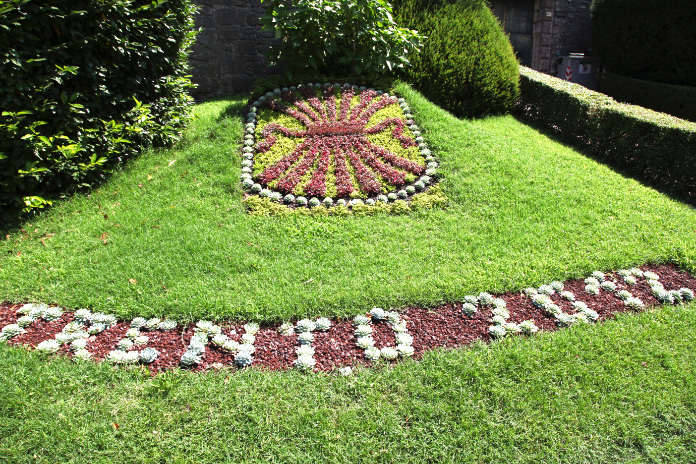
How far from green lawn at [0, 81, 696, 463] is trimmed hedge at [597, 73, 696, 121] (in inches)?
195

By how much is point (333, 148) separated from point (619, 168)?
4.31m

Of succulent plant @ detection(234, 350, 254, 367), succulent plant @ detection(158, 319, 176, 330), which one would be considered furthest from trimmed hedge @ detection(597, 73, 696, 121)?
succulent plant @ detection(158, 319, 176, 330)

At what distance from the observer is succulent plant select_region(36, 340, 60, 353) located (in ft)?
10.7

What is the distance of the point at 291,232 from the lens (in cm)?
474

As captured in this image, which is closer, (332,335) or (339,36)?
(332,335)

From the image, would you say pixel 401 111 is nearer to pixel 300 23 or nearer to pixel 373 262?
pixel 300 23

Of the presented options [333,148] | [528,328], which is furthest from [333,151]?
[528,328]

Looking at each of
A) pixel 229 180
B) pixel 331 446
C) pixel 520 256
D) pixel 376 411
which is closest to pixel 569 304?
pixel 520 256

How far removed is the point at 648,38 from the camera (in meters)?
10.4

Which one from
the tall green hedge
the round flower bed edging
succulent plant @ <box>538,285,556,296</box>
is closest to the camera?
succulent plant @ <box>538,285,556,296</box>

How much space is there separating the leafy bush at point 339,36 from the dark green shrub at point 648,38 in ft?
21.1

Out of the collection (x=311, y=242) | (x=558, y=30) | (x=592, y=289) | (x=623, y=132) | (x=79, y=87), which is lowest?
(x=592, y=289)

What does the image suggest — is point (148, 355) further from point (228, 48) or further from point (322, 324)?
point (228, 48)

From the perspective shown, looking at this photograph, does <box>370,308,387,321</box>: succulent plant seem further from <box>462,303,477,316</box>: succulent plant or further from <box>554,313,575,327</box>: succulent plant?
<box>554,313,575,327</box>: succulent plant
